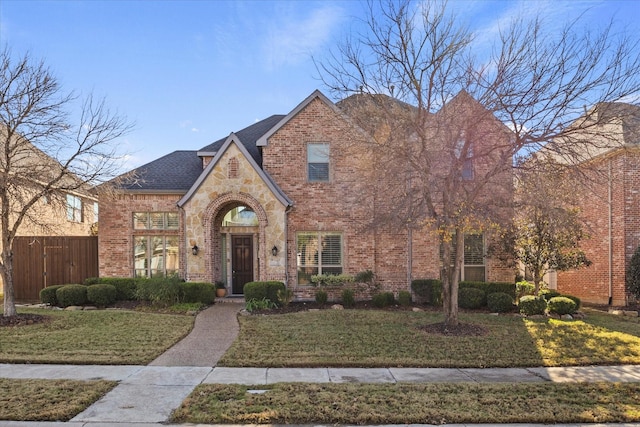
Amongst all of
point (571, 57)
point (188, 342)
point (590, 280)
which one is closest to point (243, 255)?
point (188, 342)

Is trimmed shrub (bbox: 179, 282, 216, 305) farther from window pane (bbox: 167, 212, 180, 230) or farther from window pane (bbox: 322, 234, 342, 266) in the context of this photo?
window pane (bbox: 322, 234, 342, 266)

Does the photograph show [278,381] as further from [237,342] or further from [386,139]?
[386,139]

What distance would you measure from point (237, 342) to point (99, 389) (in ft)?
10.4

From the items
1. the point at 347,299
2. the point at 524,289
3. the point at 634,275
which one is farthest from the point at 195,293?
the point at 634,275

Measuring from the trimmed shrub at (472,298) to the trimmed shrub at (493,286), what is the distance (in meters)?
0.33

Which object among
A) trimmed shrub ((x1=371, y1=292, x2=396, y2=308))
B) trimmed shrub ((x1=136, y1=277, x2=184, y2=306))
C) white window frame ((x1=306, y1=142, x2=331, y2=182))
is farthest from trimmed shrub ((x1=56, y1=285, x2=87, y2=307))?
trimmed shrub ((x1=371, y1=292, x2=396, y2=308))

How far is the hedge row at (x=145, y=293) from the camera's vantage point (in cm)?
1281

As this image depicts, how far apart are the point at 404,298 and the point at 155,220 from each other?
9.42 meters

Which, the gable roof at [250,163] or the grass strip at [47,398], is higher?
the gable roof at [250,163]

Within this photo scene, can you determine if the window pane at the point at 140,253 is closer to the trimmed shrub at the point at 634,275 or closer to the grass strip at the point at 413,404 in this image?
the grass strip at the point at 413,404

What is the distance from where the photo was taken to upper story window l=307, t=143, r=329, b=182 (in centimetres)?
1479

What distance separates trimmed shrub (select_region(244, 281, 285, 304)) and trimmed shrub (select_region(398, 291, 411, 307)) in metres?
4.06

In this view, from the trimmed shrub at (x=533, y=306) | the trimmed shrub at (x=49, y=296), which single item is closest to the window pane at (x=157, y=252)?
the trimmed shrub at (x=49, y=296)

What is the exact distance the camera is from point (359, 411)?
511cm
